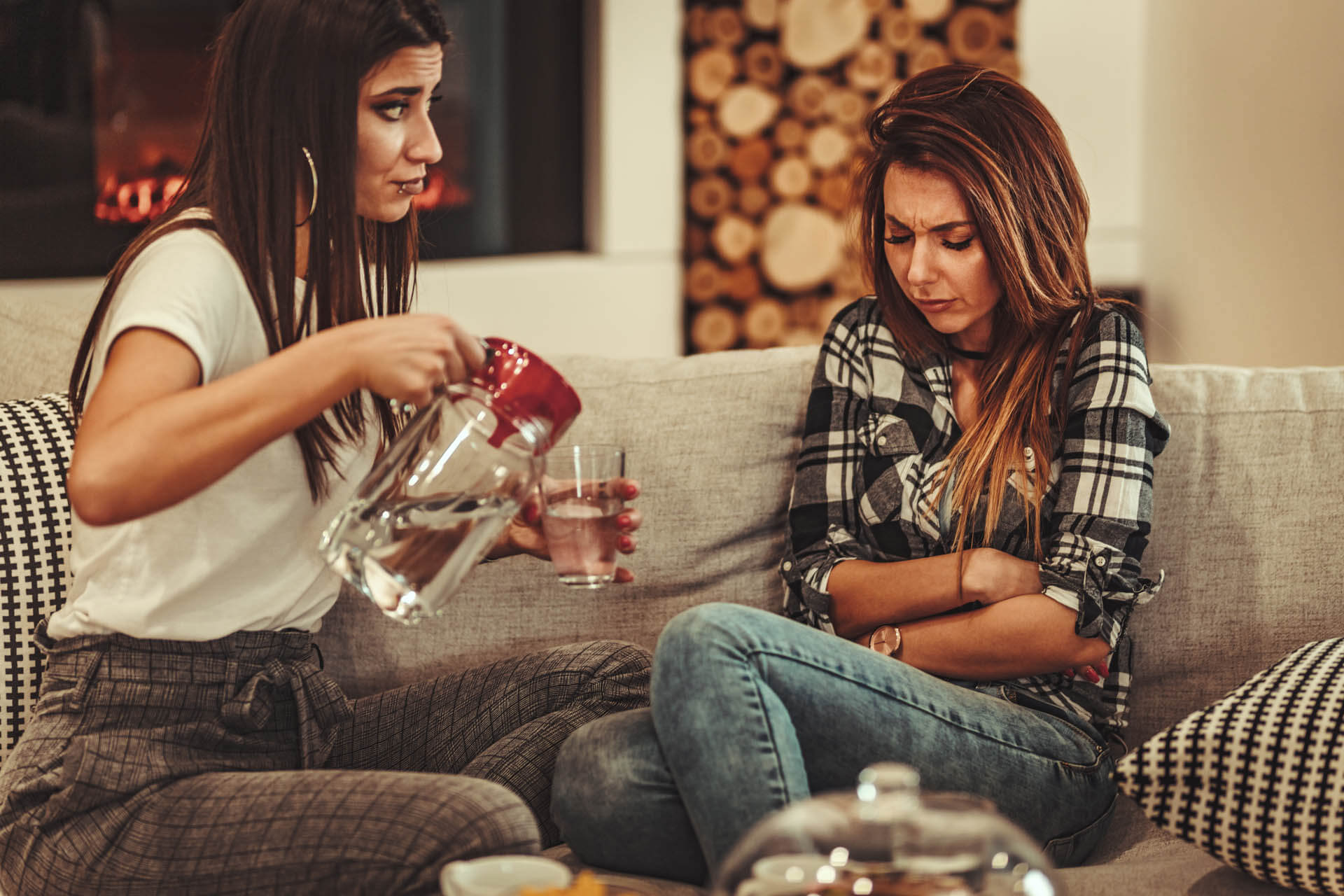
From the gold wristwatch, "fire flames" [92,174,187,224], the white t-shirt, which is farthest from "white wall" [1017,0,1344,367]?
"fire flames" [92,174,187,224]

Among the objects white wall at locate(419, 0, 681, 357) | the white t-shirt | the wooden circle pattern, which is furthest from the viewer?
the wooden circle pattern

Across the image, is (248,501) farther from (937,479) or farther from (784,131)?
(784,131)

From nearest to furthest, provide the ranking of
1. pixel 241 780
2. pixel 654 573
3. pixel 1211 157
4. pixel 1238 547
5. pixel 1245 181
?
pixel 241 780
pixel 1238 547
pixel 654 573
pixel 1245 181
pixel 1211 157

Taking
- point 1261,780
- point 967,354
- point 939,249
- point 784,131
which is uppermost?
point 784,131

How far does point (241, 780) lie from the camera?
112 centimetres

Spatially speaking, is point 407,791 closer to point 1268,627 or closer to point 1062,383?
point 1062,383

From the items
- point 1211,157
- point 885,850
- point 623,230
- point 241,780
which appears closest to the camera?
point 885,850

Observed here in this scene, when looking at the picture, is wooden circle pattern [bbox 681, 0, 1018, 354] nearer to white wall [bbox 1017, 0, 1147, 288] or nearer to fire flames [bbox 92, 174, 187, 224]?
white wall [bbox 1017, 0, 1147, 288]

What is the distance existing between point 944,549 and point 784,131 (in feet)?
7.64

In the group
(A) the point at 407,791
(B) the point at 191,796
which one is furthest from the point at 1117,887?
(B) the point at 191,796

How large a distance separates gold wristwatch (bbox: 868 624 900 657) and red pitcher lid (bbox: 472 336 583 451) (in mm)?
536

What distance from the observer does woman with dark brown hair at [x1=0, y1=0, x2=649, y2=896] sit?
3.29 feet

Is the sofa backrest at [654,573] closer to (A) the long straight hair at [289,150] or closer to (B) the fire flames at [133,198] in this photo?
(A) the long straight hair at [289,150]

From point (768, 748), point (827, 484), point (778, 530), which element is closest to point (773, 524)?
point (778, 530)
